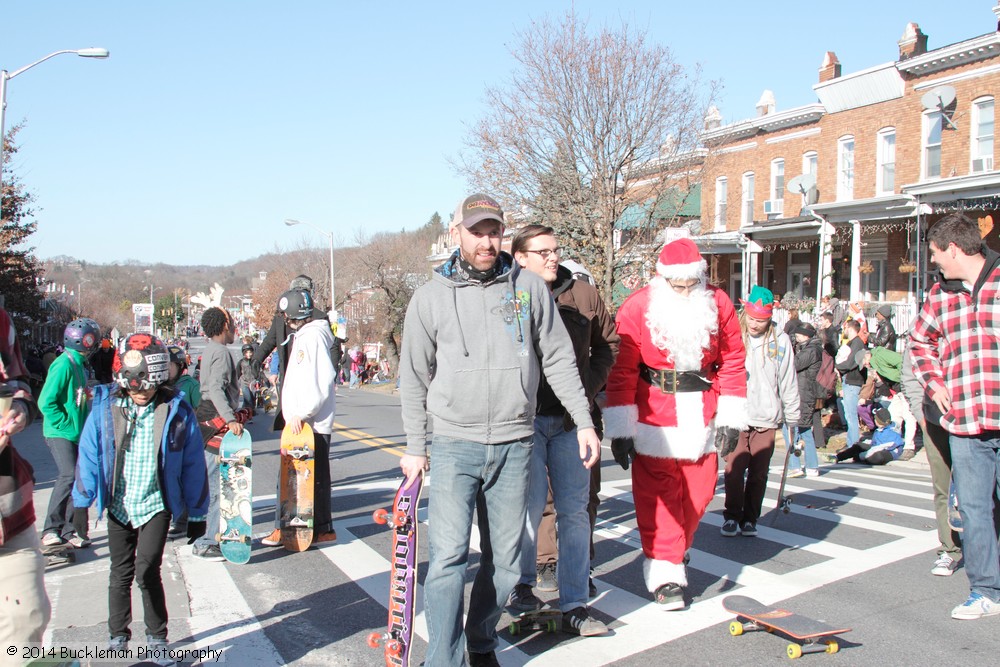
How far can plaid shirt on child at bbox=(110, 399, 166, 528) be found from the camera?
4.31 m

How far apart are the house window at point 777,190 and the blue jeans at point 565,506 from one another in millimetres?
26327

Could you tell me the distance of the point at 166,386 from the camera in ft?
15.2

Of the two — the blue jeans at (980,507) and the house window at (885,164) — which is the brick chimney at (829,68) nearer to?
the house window at (885,164)

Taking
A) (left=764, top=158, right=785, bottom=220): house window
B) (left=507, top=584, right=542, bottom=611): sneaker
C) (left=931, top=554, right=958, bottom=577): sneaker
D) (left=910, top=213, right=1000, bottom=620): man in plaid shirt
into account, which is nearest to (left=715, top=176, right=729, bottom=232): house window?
(left=764, top=158, right=785, bottom=220): house window

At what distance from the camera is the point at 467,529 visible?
394 cm

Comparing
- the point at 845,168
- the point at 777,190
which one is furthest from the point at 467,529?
the point at 777,190

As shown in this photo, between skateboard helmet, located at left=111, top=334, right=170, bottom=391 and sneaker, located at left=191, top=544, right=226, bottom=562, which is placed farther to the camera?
sneaker, located at left=191, top=544, right=226, bottom=562

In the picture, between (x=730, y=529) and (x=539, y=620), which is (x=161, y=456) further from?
(x=730, y=529)

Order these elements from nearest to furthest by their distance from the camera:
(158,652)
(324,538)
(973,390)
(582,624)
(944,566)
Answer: (158,652), (582,624), (973,390), (944,566), (324,538)

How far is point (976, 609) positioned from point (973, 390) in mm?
1293

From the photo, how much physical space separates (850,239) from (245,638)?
83.0 ft

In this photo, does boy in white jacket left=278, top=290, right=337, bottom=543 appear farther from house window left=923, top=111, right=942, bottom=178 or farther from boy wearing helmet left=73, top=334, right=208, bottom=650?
house window left=923, top=111, right=942, bottom=178

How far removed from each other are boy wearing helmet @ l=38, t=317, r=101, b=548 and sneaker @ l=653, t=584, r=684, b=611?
4.74 meters

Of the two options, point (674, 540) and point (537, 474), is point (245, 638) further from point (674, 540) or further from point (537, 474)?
point (674, 540)
